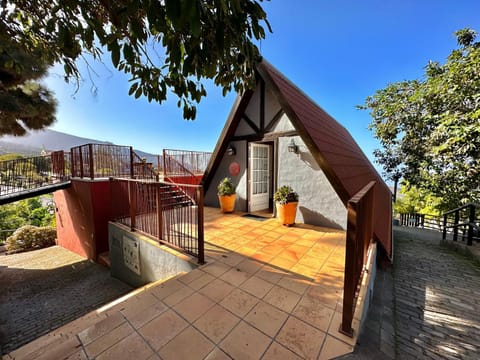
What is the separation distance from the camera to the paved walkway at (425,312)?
6.46 ft

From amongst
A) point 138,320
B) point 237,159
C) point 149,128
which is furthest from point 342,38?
point 149,128

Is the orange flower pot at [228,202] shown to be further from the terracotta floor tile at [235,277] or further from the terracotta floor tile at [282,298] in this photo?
the terracotta floor tile at [282,298]

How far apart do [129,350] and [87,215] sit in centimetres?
732

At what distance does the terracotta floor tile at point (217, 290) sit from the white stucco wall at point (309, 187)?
3.07 m

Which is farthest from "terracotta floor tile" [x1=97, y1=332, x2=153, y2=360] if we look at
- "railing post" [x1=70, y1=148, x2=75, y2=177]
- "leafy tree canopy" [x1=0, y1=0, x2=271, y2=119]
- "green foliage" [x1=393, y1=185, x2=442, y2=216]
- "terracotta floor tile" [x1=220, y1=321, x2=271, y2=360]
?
"green foliage" [x1=393, y1=185, x2=442, y2=216]

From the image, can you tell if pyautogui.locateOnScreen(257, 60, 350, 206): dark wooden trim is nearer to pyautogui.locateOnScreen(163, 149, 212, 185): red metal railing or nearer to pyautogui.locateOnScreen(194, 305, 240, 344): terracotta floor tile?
pyautogui.locateOnScreen(194, 305, 240, 344): terracotta floor tile

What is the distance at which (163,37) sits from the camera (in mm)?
1432

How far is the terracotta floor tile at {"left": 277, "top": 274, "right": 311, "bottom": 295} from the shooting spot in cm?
233

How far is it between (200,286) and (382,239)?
11.2 ft

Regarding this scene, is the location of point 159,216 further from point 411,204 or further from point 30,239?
point 411,204

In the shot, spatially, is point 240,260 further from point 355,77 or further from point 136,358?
point 355,77

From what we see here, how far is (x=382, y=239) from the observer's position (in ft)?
11.9

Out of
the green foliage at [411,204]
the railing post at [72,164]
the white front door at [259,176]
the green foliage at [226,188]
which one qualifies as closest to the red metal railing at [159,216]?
the green foliage at [226,188]

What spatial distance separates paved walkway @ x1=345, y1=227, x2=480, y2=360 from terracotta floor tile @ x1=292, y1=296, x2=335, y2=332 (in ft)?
0.93
